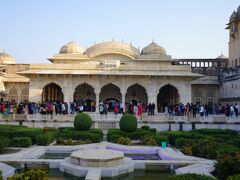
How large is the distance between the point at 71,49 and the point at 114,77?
8064 mm

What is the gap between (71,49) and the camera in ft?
102

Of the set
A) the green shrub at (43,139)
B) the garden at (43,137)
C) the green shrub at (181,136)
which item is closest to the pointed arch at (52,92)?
the garden at (43,137)

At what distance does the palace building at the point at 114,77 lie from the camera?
24.5 m

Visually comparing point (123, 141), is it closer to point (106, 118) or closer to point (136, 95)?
point (106, 118)

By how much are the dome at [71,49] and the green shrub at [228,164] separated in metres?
24.4

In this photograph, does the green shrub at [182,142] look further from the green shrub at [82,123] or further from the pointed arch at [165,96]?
the pointed arch at [165,96]

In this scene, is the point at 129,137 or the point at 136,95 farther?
the point at 136,95


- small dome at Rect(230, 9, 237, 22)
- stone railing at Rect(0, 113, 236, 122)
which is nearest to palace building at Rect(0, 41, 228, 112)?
small dome at Rect(230, 9, 237, 22)

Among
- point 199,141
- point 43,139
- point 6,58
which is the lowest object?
point 43,139

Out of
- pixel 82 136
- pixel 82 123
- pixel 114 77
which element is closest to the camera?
pixel 82 136

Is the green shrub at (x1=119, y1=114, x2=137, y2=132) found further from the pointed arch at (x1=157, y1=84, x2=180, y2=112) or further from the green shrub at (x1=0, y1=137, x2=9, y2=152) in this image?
the pointed arch at (x1=157, y1=84, x2=180, y2=112)

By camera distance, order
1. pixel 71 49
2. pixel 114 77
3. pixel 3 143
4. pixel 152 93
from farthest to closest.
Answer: pixel 71 49 → pixel 152 93 → pixel 114 77 → pixel 3 143

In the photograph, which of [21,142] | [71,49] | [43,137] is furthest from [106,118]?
[71,49]

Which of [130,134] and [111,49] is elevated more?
[111,49]
